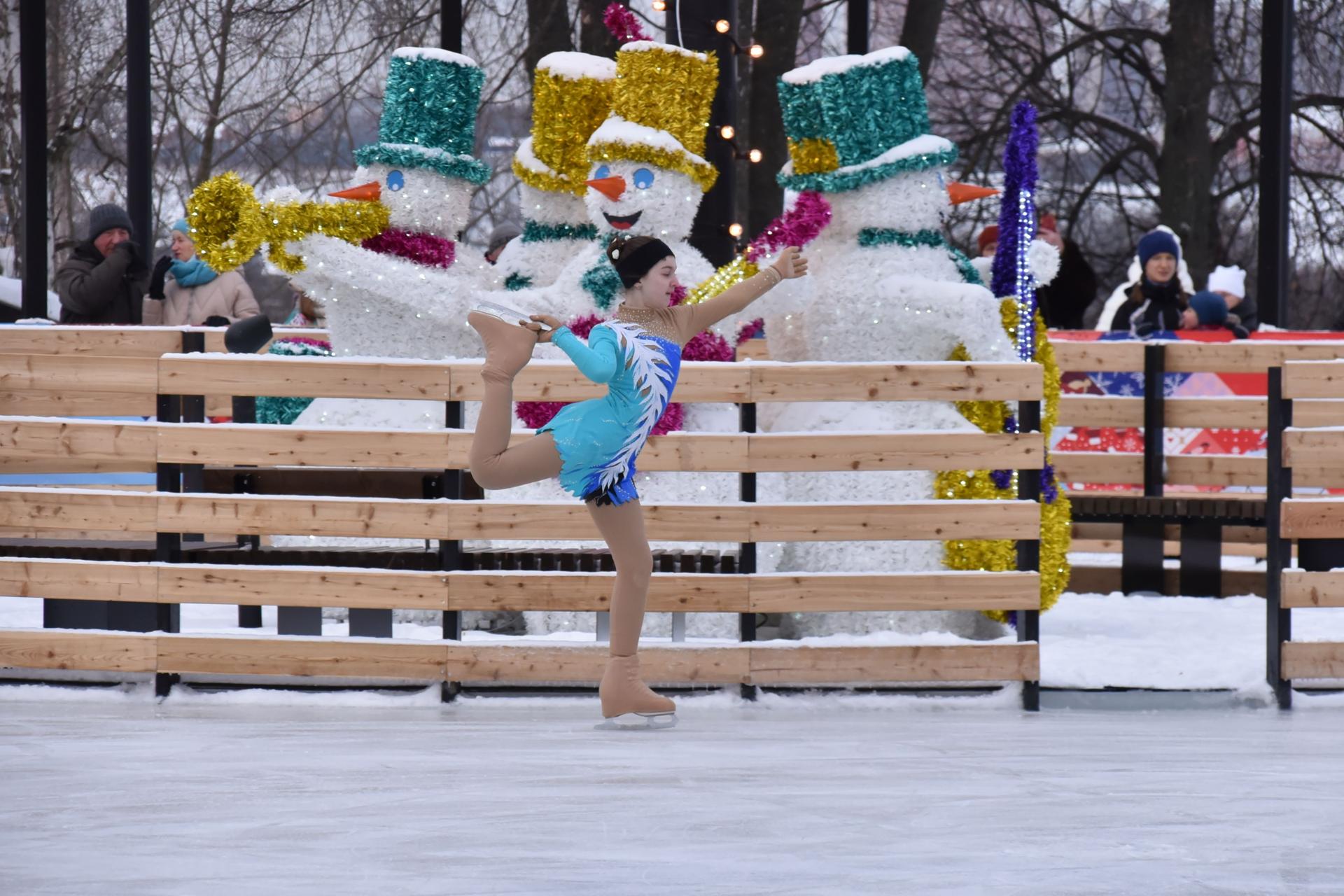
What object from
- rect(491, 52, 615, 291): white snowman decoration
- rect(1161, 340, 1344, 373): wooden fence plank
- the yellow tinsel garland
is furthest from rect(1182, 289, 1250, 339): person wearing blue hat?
rect(491, 52, 615, 291): white snowman decoration

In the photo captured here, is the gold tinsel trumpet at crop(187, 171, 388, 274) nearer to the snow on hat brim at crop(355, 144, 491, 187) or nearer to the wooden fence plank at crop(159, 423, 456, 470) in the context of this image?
the snow on hat brim at crop(355, 144, 491, 187)

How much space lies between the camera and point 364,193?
8148 millimetres

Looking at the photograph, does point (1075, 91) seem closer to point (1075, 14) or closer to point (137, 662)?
point (1075, 14)

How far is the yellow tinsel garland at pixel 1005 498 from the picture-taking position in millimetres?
7215

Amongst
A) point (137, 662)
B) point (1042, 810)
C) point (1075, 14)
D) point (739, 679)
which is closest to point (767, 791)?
point (1042, 810)

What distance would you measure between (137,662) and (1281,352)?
6353mm

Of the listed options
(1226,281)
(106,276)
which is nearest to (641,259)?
(106,276)

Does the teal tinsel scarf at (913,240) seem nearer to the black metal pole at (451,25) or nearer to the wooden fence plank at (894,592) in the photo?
the wooden fence plank at (894,592)

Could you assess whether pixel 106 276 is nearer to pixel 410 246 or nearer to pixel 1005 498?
pixel 410 246

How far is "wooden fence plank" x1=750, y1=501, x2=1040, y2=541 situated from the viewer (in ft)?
21.1

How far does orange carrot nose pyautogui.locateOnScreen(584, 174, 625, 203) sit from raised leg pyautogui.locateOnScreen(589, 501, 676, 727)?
218cm

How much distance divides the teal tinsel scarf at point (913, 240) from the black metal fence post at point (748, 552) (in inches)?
51.5

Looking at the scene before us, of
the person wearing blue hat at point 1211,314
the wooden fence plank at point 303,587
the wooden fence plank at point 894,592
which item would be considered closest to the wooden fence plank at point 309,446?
the wooden fence plank at point 303,587

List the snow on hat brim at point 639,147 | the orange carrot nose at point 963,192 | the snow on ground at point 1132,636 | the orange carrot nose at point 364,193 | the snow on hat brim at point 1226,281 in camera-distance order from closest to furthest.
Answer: the snow on ground at point 1132,636
the orange carrot nose at point 963,192
the snow on hat brim at point 639,147
the orange carrot nose at point 364,193
the snow on hat brim at point 1226,281
